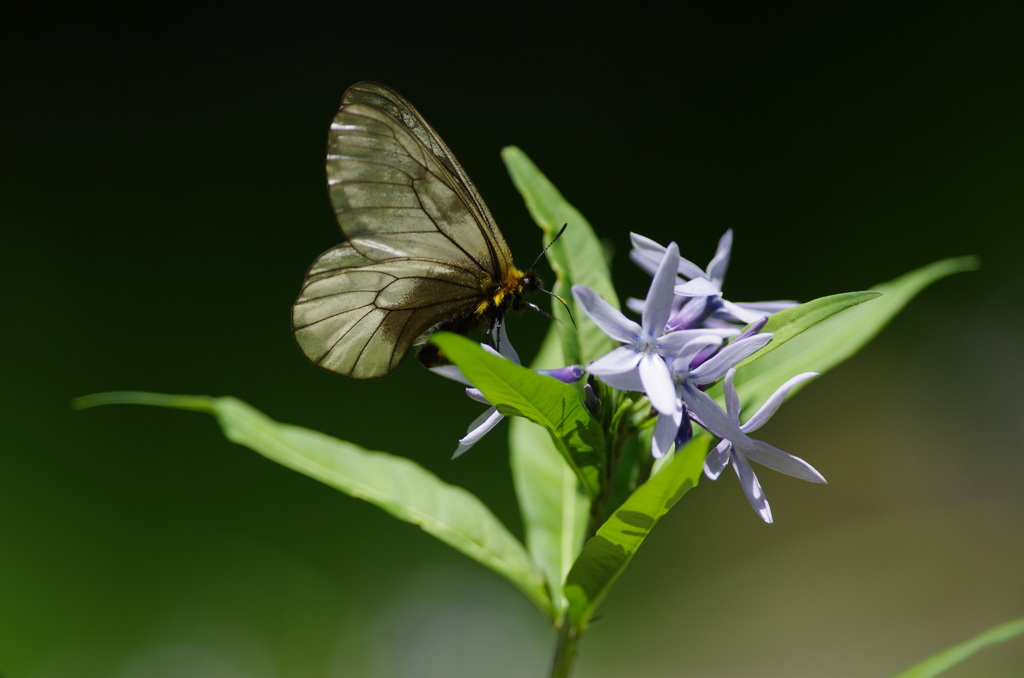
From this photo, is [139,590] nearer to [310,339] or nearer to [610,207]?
[310,339]

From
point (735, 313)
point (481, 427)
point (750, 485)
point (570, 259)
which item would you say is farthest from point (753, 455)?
point (570, 259)

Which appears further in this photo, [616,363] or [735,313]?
[735,313]

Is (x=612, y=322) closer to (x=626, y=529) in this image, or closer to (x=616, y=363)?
(x=616, y=363)

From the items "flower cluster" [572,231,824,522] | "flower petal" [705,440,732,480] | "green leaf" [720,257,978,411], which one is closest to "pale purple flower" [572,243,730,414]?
"flower cluster" [572,231,824,522]

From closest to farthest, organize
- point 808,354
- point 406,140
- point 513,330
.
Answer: point 406,140
point 808,354
point 513,330

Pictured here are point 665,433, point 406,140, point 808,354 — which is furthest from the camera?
point 808,354

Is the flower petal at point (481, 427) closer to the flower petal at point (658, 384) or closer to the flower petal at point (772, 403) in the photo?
the flower petal at point (658, 384)
